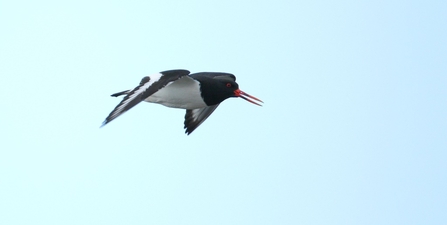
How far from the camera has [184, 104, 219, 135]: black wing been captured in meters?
15.3

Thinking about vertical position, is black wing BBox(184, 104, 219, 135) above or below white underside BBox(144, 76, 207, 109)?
below

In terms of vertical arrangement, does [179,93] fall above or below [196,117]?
above

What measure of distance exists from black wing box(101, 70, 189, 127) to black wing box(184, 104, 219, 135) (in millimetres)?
2429

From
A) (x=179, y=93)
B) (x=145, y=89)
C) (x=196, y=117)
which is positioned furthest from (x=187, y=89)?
(x=196, y=117)

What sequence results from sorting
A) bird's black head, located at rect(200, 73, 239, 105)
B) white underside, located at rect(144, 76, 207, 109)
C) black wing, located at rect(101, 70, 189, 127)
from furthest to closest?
bird's black head, located at rect(200, 73, 239, 105)
white underside, located at rect(144, 76, 207, 109)
black wing, located at rect(101, 70, 189, 127)

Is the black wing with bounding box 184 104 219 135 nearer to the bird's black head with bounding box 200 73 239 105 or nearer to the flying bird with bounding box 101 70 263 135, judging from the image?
the flying bird with bounding box 101 70 263 135

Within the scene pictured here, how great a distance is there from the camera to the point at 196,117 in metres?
15.4

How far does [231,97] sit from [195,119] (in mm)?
1455

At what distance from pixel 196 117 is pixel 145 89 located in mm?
3218

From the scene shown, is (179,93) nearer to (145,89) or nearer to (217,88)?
(217,88)

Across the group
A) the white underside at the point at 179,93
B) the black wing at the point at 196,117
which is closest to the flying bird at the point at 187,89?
the white underside at the point at 179,93

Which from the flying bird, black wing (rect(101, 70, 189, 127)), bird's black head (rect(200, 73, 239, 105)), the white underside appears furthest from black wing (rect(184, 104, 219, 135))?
black wing (rect(101, 70, 189, 127))

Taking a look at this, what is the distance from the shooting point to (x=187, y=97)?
44.3 ft

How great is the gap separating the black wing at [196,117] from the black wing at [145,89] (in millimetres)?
2429
